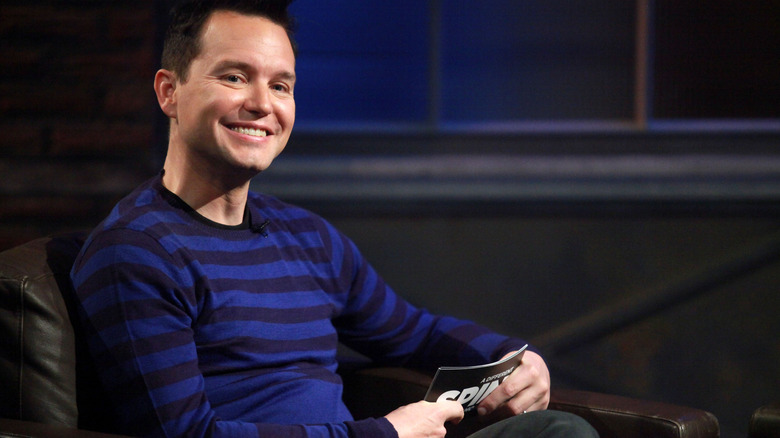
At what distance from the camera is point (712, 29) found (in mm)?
2998

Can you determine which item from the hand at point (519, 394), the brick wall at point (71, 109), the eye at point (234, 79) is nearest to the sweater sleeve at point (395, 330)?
the hand at point (519, 394)

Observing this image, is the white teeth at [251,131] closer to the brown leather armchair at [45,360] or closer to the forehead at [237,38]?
the forehead at [237,38]

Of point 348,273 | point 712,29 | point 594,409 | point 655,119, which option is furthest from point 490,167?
point 594,409

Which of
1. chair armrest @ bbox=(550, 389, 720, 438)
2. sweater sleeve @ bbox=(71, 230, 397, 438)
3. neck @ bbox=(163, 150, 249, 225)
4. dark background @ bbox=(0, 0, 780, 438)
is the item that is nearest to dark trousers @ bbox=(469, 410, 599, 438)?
chair armrest @ bbox=(550, 389, 720, 438)

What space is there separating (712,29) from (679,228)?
28.3 inches

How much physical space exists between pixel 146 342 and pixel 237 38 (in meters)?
0.58

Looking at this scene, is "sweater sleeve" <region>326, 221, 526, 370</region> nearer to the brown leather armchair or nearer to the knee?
the knee

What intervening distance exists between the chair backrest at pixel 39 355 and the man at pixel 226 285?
70 mm

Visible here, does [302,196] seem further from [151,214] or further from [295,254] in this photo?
[151,214]

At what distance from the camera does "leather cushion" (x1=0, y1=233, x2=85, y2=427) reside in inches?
55.8

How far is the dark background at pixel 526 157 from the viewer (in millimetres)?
2760

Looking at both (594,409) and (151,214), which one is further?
(594,409)

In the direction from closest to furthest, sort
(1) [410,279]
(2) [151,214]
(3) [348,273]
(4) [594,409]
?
(2) [151,214] → (4) [594,409] → (3) [348,273] → (1) [410,279]

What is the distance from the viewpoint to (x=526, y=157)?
296cm
